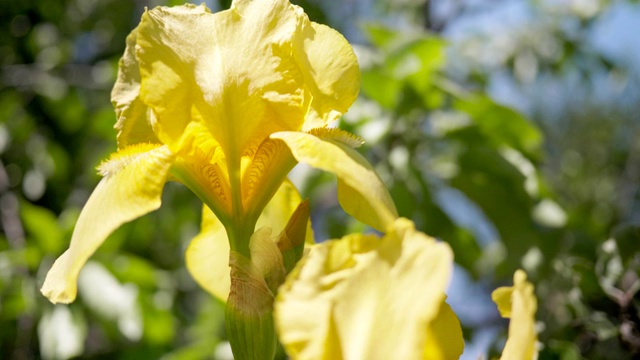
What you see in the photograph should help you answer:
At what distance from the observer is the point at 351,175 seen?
20.6 inches

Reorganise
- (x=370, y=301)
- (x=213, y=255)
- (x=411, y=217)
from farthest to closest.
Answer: (x=411, y=217), (x=213, y=255), (x=370, y=301)

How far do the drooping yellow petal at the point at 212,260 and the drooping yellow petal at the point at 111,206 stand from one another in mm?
141

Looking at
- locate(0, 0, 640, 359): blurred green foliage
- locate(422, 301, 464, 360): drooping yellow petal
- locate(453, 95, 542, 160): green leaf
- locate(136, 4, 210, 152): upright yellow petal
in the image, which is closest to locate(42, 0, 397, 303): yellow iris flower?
locate(136, 4, 210, 152): upright yellow petal

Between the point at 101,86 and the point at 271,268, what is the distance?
65.9 inches

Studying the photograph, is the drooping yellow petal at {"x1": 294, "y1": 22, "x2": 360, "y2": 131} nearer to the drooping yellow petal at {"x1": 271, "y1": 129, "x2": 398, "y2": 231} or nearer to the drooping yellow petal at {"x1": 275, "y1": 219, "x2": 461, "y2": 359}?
the drooping yellow petal at {"x1": 271, "y1": 129, "x2": 398, "y2": 231}

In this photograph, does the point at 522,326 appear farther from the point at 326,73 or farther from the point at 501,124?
the point at 501,124

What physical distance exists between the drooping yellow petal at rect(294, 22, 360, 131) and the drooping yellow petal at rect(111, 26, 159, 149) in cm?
14

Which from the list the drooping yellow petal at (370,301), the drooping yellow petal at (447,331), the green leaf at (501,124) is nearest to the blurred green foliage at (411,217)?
the green leaf at (501,124)

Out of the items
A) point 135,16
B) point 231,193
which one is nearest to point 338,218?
point 231,193

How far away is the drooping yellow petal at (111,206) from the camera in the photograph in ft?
1.75

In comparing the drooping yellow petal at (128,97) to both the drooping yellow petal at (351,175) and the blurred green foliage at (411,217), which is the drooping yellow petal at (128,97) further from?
the blurred green foliage at (411,217)

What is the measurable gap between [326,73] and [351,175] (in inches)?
5.9

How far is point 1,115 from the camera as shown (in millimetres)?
2105

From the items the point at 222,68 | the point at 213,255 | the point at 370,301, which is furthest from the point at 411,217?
the point at 370,301
